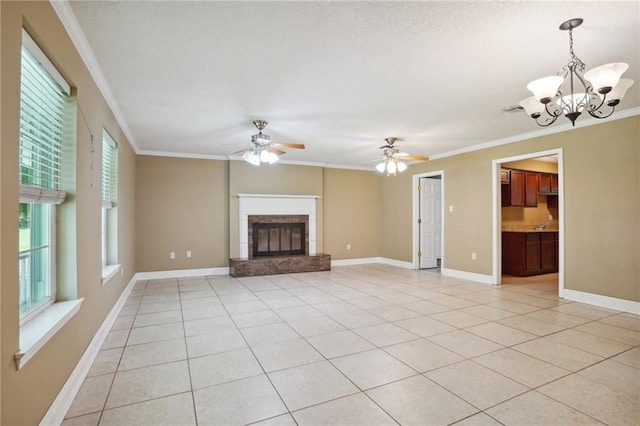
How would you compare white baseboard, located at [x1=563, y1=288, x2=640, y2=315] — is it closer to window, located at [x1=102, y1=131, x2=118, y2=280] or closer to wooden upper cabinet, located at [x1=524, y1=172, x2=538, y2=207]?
wooden upper cabinet, located at [x1=524, y1=172, x2=538, y2=207]

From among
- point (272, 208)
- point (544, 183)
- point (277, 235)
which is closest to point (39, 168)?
point (272, 208)

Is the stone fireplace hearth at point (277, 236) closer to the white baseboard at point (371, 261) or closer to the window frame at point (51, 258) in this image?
the white baseboard at point (371, 261)

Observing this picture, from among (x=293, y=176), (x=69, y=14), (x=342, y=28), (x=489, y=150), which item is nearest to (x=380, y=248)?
(x=293, y=176)

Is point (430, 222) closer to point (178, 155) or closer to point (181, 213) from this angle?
point (181, 213)

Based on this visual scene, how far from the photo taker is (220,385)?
2.21m

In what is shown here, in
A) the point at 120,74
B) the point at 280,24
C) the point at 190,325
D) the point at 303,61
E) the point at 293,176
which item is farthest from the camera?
the point at 293,176

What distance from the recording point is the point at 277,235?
6930 millimetres

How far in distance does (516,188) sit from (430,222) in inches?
73.2

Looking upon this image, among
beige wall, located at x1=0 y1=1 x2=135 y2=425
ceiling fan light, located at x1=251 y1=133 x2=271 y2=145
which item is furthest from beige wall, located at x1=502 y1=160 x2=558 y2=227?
beige wall, located at x1=0 y1=1 x2=135 y2=425

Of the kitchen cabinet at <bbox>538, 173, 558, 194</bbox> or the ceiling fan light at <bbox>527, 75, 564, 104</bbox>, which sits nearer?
the ceiling fan light at <bbox>527, 75, 564, 104</bbox>

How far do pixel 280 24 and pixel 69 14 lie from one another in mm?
1315

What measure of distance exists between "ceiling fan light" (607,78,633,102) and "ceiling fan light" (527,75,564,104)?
495mm

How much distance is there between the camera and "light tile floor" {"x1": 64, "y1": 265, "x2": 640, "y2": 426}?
1.91m

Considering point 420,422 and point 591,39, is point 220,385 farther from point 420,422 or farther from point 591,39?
point 591,39
